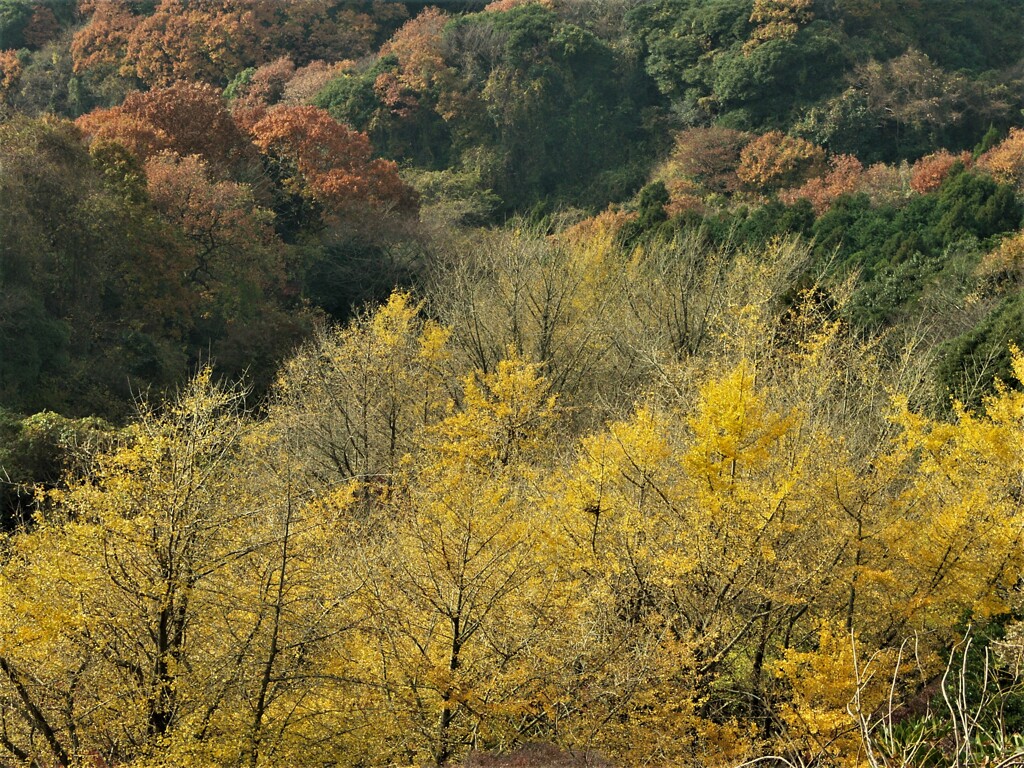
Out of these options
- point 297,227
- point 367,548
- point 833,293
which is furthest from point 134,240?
point 833,293

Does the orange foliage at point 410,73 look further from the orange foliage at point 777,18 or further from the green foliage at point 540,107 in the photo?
the orange foliage at point 777,18

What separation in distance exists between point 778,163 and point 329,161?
1556cm

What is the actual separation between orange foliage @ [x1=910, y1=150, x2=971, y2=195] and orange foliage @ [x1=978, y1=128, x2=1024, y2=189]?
72 cm

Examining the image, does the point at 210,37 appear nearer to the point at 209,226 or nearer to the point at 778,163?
the point at 209,226

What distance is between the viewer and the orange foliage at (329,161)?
98.2ft

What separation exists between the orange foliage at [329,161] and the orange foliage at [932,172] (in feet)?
51.7

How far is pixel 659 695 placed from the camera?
9570 mm

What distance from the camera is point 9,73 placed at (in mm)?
41375

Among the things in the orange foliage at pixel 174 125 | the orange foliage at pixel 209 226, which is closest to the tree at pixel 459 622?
the orange foliage at pixel 209 226

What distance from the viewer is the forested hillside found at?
868 centimetres

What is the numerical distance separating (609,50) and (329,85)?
473 inches

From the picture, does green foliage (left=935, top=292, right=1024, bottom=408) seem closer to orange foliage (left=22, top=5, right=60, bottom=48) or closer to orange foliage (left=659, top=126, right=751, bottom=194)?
orange foliage (left=659, top=126, right=751, bottom=194)

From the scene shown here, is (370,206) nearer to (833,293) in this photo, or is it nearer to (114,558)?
(833,293)

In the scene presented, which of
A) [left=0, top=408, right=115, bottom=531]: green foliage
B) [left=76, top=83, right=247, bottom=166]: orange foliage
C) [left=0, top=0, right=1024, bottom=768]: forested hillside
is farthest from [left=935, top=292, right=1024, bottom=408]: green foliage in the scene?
[left=76, top=83, right=247, bottom=166]: orange foliage
